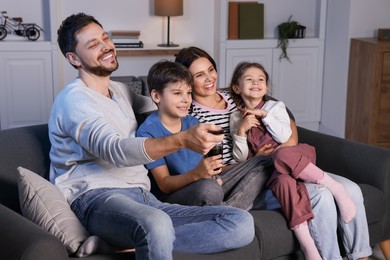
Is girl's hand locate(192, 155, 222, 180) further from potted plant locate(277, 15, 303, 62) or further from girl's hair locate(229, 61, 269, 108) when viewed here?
potted plant locate(277, 15, 303, 62)

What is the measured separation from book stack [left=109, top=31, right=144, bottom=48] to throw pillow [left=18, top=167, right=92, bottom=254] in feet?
9.51

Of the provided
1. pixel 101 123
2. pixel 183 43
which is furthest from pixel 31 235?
pixel 183 43

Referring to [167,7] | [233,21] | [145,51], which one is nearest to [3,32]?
[145,51]

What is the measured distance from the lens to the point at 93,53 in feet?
8.47

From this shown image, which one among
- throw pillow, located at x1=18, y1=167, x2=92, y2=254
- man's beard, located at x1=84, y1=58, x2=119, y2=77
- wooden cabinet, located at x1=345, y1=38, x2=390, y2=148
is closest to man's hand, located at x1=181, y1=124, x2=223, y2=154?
throw pillow, located at x1=18, y1=167, x2=92, y2=254

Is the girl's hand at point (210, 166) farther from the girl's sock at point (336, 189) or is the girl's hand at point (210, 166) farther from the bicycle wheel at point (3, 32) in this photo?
the bicycle wheel at point (3, 32)

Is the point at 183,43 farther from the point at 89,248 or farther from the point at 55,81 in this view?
the point at 89,248

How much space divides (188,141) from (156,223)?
11.1 inches

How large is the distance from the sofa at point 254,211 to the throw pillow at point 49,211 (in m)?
0.05

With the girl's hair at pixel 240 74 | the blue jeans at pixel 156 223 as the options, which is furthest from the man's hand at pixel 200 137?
the girl's hair at pixel 240 74

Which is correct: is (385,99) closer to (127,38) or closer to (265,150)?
(127,38)

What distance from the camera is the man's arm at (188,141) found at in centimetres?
210

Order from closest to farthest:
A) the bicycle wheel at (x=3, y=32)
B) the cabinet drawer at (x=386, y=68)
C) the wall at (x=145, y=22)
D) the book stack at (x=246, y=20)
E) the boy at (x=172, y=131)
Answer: the boy at (x=172, y=131)
the cabinet drawer at (x=386, y=68)
the bicycle wheel at (x=3, y=32)
the wall at (x=145, y=22)
the book stack at (x=246, y=20)

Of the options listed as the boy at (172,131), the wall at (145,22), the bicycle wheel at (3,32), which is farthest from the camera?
the wall at (145,22)
